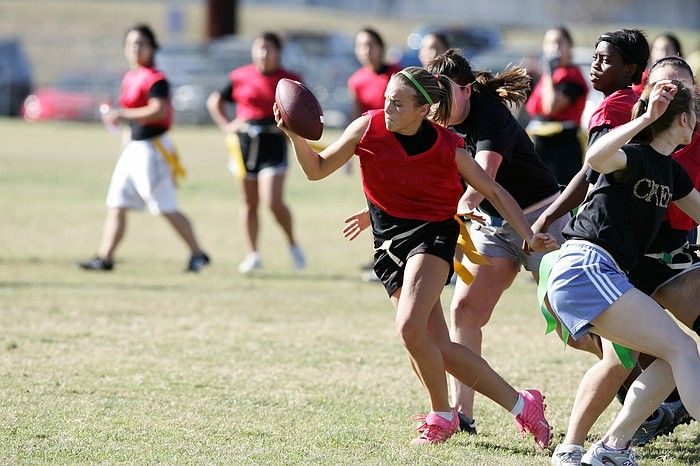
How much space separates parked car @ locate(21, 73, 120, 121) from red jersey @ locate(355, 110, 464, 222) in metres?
28.6

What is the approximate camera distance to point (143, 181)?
1089 centimetres

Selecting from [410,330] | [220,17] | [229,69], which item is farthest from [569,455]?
[220,17]

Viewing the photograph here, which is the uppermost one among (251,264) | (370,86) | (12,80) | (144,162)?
(370,86)

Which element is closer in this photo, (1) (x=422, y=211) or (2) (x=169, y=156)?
(1) (x=422, y=211)

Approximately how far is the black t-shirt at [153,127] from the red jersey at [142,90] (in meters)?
0.04

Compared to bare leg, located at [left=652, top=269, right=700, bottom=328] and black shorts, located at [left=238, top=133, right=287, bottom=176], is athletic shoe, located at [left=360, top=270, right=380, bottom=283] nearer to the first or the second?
black shorts, located at [left=238, top=133, right=287, bottom=176]

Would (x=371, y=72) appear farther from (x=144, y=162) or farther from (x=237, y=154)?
(x=144, y=162)

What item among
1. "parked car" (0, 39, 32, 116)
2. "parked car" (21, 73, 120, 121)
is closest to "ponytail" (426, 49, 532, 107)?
"parked car" (21, 73, 120, 121)

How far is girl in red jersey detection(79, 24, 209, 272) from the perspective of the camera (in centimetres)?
1087

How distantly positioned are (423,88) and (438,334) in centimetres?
110

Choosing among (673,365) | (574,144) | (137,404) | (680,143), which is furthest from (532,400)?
(574,144)

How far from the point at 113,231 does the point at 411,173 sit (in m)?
6.04

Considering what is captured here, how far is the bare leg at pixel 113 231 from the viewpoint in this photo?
10953 millimetres

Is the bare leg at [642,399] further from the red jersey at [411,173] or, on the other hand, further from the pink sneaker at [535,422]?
the red jersey at [411,173]
